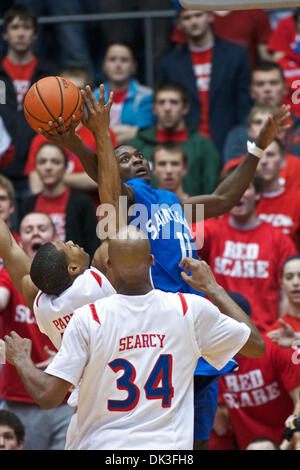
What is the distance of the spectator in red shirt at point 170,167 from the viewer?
28.1 feet

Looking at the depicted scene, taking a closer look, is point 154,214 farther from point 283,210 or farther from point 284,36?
point 284,36

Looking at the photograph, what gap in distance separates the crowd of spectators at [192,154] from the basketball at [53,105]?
218 cm

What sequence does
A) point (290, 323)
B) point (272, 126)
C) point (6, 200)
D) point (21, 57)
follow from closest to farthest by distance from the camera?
point (272, 126) → point (290, 323) → point (6, 200) → point (21, 57)

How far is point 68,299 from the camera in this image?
5367 millimetres

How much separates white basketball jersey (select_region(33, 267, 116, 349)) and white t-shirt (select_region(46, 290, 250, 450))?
605mm

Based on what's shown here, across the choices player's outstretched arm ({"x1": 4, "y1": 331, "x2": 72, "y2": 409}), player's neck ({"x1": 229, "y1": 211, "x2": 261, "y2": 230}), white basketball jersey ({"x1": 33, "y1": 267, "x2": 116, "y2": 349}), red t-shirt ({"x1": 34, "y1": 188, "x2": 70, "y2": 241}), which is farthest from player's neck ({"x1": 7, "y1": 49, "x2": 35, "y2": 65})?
player's outstretched arm ({"x1": 4, "y1": 331, "x2": 72, "y2": 409})

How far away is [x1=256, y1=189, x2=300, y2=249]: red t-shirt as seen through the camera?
8.54 m

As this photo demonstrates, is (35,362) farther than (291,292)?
Yes

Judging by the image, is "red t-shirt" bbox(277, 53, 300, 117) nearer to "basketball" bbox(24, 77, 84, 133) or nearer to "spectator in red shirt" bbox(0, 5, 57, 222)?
"spectator in red shirt" bbox(0, 5, 57, 222)

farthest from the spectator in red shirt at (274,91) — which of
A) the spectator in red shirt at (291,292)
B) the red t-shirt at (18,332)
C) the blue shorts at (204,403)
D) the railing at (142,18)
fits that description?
the blue shorts at (204,403)

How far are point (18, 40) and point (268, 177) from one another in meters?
3.09

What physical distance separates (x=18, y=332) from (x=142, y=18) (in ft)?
14.5

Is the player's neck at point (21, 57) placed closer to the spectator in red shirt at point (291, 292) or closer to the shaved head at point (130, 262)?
the spectator in red shirt at point (291, 292)

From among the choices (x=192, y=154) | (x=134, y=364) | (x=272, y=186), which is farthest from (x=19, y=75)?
(x=134, y=364)
